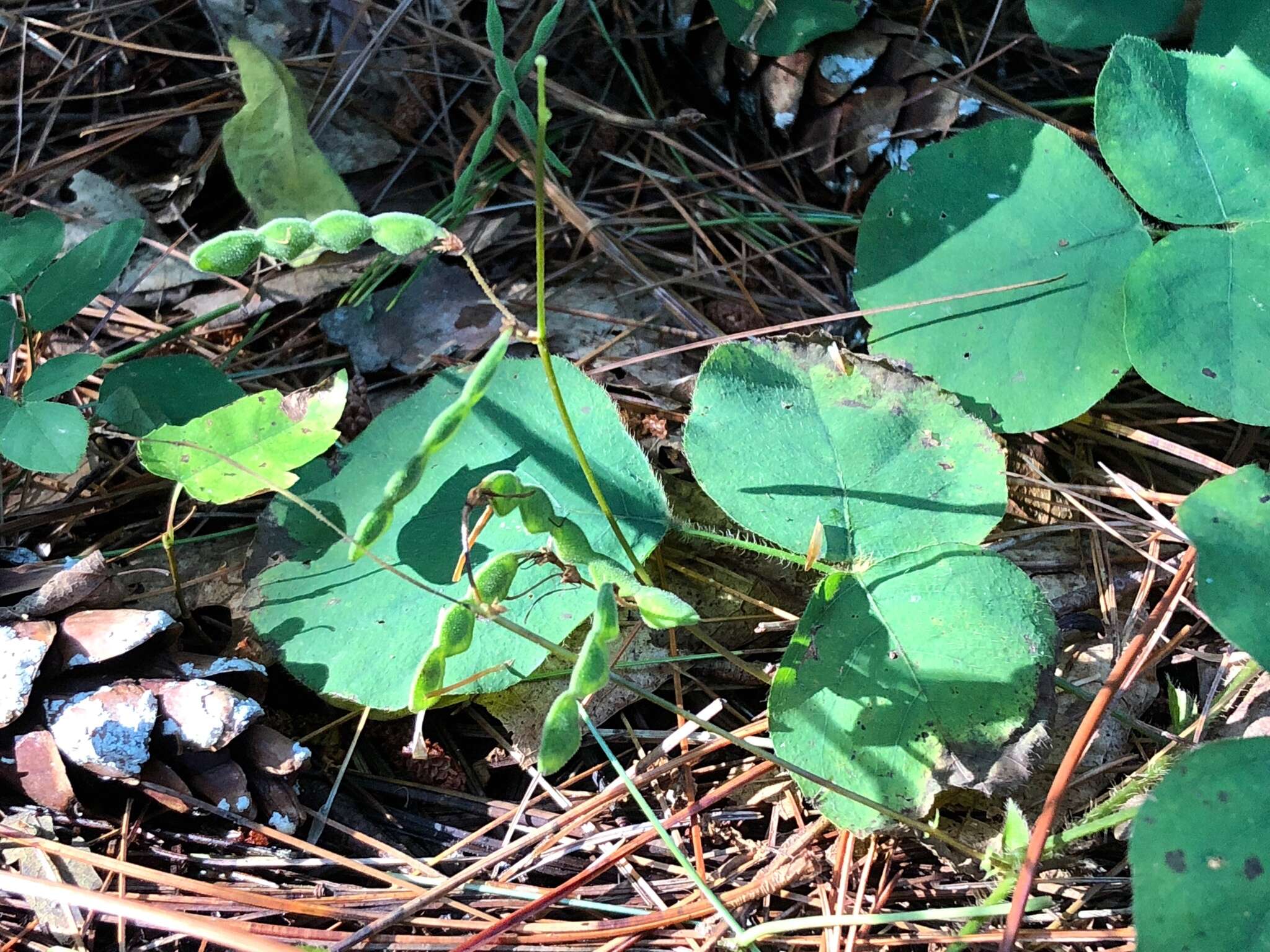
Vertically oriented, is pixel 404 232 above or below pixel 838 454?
above

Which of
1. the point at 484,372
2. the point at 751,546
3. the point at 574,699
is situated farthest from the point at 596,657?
the point at 751,546

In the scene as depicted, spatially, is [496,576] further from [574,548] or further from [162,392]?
[162,392]

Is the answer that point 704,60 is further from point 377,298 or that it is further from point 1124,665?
point 1124,665

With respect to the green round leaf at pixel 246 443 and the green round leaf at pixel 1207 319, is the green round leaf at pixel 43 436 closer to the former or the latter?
the green round leaf at pixel 246 443

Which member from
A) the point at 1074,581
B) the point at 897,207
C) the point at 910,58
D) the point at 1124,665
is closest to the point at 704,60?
the point at 910,58

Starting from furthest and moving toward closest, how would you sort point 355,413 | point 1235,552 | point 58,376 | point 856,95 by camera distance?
point 856,95, point 355,413, point 58,376, point 1235,552

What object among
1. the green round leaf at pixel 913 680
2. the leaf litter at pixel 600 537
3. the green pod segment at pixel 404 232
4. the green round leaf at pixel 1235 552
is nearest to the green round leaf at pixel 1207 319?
the leaf litter at pixel 600 537
